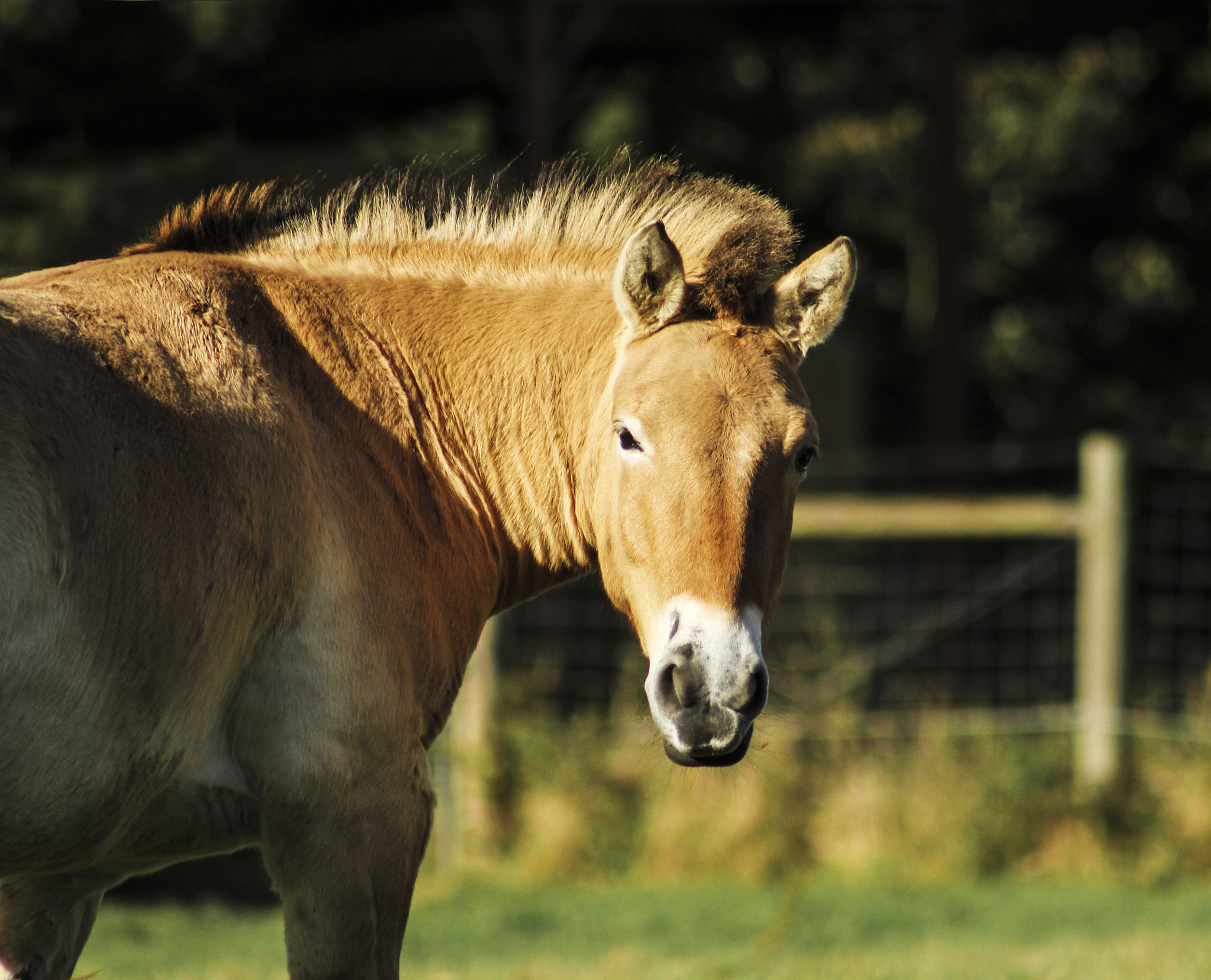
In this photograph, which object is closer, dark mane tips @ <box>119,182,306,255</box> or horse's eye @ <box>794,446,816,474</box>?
horse's eye @ <box>794,446,816,474</box>

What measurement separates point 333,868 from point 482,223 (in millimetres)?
1521

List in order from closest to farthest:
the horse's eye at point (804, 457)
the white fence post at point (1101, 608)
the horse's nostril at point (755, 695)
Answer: the horse's nostril at point (755, 695)
the horse's eye at point (804, 457)
the white fence post at point (1101, 608)

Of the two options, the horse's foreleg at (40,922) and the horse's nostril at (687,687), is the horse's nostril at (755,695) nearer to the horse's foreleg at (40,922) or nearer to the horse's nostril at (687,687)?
the horse's nostril at (687,687)

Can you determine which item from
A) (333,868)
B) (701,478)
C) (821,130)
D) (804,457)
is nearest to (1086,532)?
(804,457)

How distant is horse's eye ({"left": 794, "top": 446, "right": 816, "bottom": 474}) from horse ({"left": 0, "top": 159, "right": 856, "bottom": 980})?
0.4 inches

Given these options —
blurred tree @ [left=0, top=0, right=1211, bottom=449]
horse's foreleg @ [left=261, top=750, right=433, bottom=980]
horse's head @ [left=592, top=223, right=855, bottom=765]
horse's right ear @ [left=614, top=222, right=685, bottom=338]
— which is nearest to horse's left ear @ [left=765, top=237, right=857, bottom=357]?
horse's head @ [left=592, top=223, right=855, bottom=765]

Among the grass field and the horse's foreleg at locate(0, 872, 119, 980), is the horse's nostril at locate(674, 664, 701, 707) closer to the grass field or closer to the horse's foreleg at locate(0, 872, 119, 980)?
the horse's foreleg at locate(0, 872, 119, 980)

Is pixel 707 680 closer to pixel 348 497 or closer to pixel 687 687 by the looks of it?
pixel 687 687

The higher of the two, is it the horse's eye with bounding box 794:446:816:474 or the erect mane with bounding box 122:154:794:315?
the erect mane with bounding box 122:154:794:315

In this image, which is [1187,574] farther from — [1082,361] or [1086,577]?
[1082,361]

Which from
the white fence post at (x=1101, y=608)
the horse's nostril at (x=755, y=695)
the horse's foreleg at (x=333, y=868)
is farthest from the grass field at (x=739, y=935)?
the horse's nostril at (x=755, y=695)

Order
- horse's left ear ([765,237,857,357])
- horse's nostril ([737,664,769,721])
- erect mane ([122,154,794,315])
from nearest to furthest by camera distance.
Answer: horse's nostril ([737,664,769,721]), horse's left ear ([765,237,857,357]), erect mane ([122,154,794,315])

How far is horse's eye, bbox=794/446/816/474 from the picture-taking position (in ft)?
8.95

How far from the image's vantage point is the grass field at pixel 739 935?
15.0 ft
